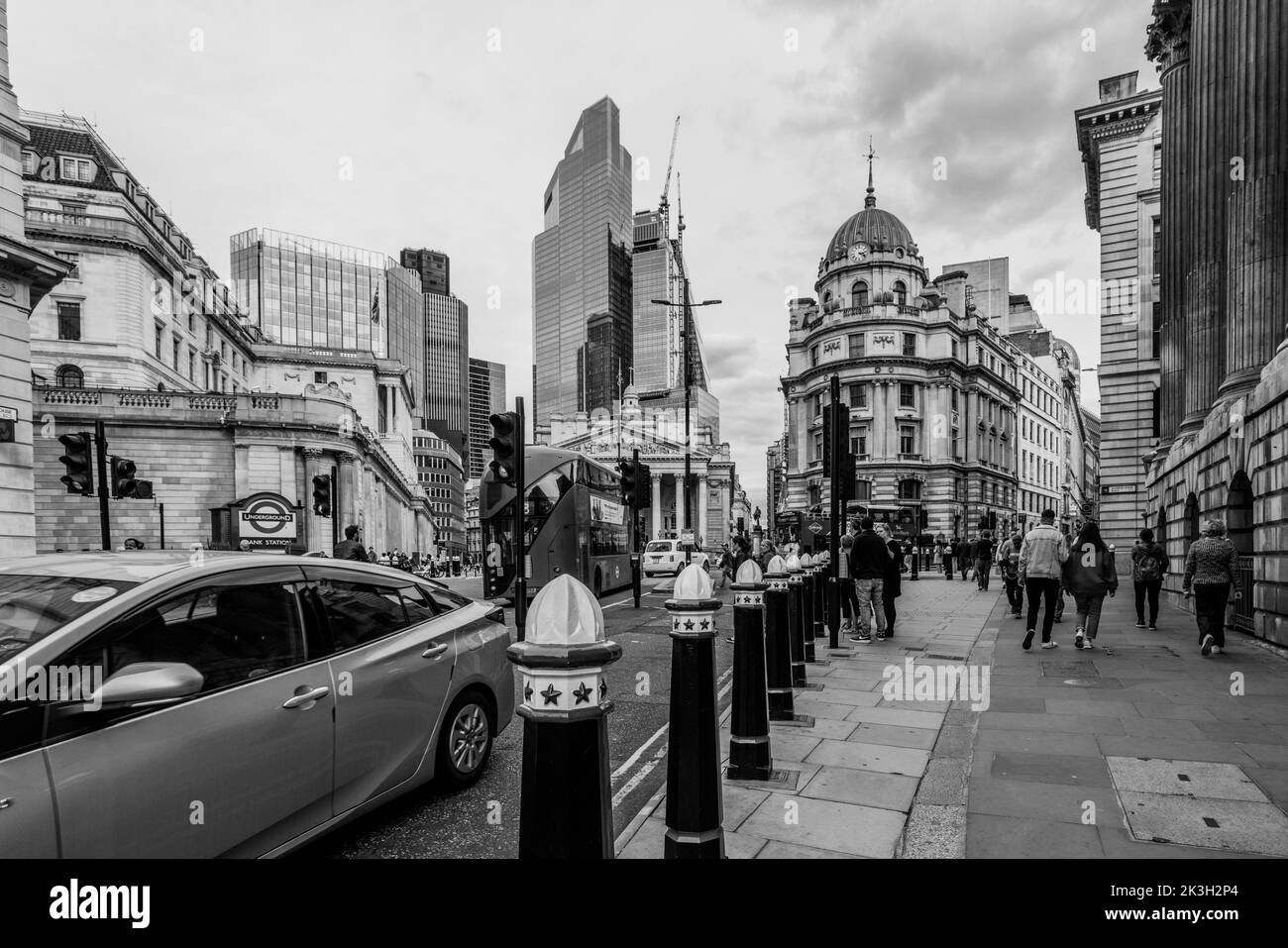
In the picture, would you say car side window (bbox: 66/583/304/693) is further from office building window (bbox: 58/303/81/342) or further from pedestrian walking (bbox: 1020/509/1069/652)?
office building window (bbox: 58/303/81/342)

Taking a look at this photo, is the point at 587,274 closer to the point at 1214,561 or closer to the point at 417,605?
the point at 1214,561

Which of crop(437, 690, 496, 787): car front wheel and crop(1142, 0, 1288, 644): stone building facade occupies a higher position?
crop(1142, 0, 1288, 644): stone building facade

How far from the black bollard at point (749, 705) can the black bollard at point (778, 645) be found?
1348 mm

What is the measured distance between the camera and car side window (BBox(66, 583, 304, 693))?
290 centimetres

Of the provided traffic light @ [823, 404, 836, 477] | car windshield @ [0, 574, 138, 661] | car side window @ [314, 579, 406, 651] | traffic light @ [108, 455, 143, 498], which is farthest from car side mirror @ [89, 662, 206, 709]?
traffic light @ [108, 455, 143, 498]

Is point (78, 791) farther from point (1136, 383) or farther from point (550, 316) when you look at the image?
point (550, 316)

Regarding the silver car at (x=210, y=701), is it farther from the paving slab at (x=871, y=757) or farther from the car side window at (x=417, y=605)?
the paving slab at (x=871, y=757)

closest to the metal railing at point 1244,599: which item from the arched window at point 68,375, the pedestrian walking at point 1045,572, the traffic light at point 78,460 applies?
the pedestrian walking at point 1045,572

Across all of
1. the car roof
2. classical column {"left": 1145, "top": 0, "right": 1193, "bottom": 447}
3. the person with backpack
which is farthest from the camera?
classical column {"left": 1145, "top": 0, "right": 1193, "bottom": 447}

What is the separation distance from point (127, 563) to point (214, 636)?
2.03 feet

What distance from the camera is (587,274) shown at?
538 ft

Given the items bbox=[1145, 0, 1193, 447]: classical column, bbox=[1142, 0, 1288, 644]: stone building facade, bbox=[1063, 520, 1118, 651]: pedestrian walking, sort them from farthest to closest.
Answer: bbox=[1145, 0, 1193, 447]: classical column, bbox=[1063, 520, 1118, 651]: pedestrian walking, bbox=[1142, 0, 1288, 644]: stone building facade

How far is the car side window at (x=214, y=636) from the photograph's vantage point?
2.90 m
